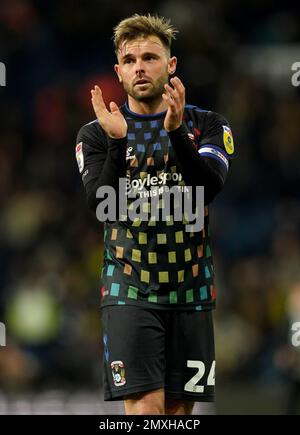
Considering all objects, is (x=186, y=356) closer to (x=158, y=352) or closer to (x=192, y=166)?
(x=158, y=352)

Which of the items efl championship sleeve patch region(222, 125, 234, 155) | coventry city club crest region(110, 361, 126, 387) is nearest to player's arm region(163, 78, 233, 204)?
efl championship sleeve patch region(222, 125, 234, 155)

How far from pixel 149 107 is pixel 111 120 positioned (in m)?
0.37

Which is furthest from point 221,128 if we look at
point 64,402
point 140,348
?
point 64,402

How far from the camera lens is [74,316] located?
431 inches

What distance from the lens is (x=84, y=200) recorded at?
12.2 m

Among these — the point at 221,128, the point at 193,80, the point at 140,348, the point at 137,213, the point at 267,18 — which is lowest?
the point at 140,348

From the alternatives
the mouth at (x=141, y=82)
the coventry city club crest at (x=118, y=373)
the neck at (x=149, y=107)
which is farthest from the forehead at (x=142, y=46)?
the coventry city club crest at (x=118, y=373)

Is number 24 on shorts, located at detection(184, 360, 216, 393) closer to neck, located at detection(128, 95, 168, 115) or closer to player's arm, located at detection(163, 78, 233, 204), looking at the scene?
player's arm, located at detection(163, 78, 233, 204)

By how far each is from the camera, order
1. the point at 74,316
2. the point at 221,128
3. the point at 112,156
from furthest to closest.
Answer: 1. the point at 74,316
2. the point at 221,128
3. the point at 112,156

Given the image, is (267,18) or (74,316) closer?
(74,316)

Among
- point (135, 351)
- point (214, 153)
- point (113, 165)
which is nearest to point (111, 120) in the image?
point (113, 165)

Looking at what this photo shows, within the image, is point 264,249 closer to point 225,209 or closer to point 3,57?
point 225,209

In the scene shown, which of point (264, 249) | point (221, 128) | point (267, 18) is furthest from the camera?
point (267, 18)

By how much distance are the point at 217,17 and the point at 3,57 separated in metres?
3.04
